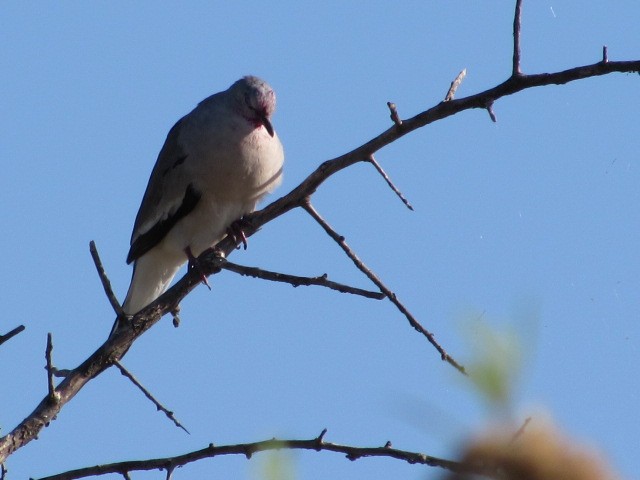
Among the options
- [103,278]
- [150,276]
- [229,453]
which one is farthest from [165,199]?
[229,453]

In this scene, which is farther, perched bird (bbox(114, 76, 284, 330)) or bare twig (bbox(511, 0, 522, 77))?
perched bird (bbox(114, 76, 284, 330))

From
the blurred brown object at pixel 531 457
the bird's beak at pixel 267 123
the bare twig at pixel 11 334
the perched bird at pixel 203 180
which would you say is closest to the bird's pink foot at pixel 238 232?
the perched bird at pixel 203 180

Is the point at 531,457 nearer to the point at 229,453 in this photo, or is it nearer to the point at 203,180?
the point at 229,453

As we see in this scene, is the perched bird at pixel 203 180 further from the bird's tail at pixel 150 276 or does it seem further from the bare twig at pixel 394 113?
the bare twig at pixel 394 113

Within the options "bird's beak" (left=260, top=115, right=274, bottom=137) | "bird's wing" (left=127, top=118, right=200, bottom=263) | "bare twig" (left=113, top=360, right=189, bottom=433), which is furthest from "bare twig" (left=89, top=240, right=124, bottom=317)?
"bird's beak" (left=260, top=115, right=274, bottom=137)

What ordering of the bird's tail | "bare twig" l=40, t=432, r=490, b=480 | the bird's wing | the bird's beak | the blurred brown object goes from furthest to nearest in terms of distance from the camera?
the bird's tail → the bird's beak → the bird's wing → "bare twig" l=40, t=432, r=490, b=480 → the blurred brown object

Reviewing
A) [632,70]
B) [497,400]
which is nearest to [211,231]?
[632,70]

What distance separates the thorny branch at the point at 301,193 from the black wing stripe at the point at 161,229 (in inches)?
58.5

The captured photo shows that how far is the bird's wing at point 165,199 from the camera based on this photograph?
511 centimetres

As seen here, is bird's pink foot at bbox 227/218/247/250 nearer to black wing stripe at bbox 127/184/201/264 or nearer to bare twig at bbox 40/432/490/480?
black wing stripe at bbox 127/184/201/264

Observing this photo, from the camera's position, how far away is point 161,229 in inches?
207

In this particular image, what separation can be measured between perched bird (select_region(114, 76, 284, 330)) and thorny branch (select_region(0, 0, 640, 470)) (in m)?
1.39

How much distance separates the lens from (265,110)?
538 cm

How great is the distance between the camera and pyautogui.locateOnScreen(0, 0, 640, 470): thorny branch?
2.54 meters
